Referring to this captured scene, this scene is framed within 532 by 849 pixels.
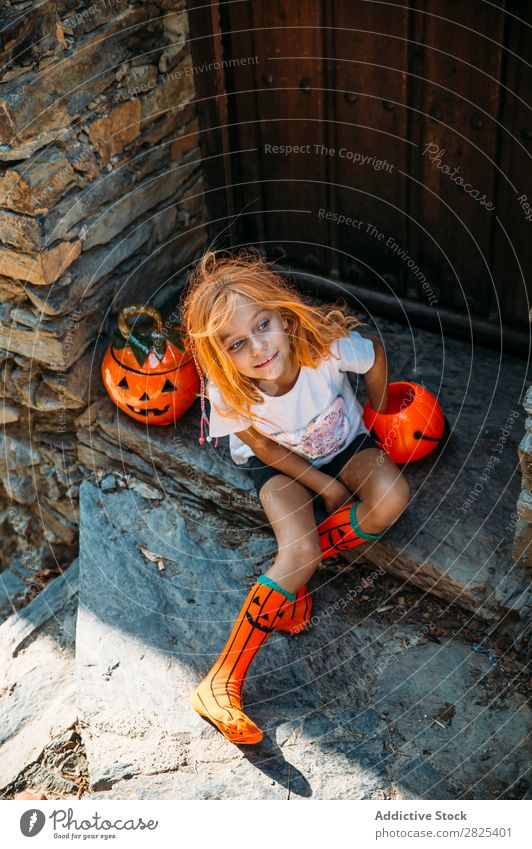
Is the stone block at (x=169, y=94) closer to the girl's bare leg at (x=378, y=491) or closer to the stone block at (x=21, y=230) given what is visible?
the stone block at (x=21, y=230)

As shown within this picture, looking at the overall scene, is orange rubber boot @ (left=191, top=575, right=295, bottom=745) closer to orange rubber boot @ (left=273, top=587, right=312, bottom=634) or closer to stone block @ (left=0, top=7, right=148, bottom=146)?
orange rubber boot @ (left=273, top=587, right=312, bottom=634)

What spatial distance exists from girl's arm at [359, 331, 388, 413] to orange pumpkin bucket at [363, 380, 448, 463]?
31mm

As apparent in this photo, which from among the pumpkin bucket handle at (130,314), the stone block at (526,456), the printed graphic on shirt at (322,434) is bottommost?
the printed graphic on shirt at (322,434)

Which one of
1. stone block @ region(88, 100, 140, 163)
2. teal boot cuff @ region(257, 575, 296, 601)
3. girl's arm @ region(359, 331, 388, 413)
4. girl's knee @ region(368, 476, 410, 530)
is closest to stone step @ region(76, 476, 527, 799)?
teal boot cuff @ region(257, 575, 296, 601)

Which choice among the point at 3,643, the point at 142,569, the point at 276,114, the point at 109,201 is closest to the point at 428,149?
the point at 276,114

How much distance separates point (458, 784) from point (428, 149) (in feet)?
6.40

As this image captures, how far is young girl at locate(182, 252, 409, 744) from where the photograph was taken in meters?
2.46

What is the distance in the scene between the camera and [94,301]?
3.21 m

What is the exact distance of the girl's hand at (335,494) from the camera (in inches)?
107

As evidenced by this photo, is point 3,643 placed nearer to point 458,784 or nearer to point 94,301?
point 94,301

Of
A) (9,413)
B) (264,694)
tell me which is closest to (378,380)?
(264,694)

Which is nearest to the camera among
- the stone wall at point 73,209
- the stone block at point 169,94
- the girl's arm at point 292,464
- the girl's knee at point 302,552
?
the girl's knee at point 302,552

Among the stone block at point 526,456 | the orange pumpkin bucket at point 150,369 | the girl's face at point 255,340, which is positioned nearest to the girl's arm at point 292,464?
the girl's face at point 255,340

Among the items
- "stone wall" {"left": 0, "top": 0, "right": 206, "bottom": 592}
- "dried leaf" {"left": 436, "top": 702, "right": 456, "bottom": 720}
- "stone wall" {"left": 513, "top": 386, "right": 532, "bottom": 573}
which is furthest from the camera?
"stone wall" {"left": 0, "top": 0, "right": 206, "bottom": 592}
